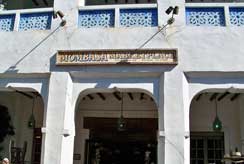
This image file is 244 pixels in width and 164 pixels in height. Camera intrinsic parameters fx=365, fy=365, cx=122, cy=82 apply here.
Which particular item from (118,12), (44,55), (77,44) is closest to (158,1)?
(118,12)

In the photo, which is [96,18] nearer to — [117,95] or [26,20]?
[26,20]

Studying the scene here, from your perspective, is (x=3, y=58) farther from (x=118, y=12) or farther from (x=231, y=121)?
(x=231, y=121)

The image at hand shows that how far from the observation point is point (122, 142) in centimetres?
1239

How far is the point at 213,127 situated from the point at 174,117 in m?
3.13

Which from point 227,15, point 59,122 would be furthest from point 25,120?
point 227,15

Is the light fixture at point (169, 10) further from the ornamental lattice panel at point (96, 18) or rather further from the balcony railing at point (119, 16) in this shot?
the ornamental lattice panel at point (96, 18)

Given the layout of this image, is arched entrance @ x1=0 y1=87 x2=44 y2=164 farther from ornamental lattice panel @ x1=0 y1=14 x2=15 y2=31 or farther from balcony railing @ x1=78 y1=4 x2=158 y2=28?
balcony railing @ x1=78 y1=4 x2=158 y2=28

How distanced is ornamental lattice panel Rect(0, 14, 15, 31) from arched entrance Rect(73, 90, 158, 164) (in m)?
3.26

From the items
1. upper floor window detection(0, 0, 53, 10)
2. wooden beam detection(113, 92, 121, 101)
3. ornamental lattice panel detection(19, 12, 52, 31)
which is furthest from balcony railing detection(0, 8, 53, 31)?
wooden beam detection(113, 92, 121, 101)

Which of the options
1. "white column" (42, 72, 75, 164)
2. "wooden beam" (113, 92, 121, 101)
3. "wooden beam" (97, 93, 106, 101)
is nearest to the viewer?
"white column" (42, 72, 75, 164)

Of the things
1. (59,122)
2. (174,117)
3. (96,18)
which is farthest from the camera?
(96,18)

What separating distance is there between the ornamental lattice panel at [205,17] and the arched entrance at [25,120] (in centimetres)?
553

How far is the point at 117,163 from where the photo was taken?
12.5 meters

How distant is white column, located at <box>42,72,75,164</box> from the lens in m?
8.83
